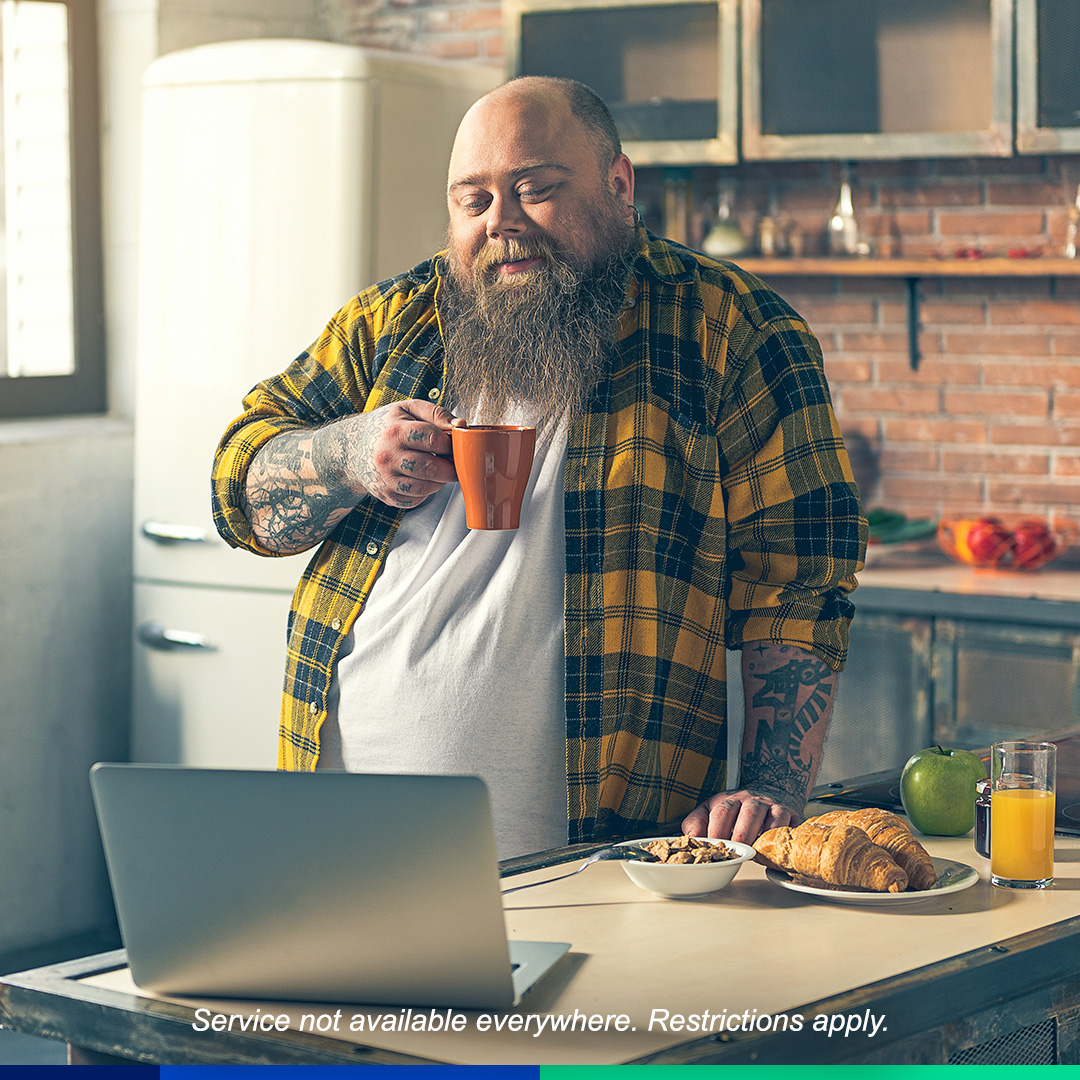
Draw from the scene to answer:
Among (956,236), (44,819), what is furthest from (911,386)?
(44,819)

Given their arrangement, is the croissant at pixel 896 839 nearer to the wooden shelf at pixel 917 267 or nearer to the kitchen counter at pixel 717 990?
the kitchen counter at pixel 717 990

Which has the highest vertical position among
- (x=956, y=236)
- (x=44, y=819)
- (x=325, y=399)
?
(x=956, y=236)

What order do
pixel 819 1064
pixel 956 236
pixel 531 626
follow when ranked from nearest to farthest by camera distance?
pixel 819 1064 → pixel 531 626 → pixel 956 236

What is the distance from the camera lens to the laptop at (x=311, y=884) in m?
1.10

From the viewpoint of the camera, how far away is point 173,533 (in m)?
3.68

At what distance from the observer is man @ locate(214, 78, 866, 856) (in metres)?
1.80

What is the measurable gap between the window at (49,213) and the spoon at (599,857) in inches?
106

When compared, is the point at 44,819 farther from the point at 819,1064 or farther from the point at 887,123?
the point at 819,1064

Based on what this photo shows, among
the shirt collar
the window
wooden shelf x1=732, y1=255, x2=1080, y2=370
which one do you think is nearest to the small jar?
the shirt collar

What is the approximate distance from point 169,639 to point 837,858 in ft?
8.42

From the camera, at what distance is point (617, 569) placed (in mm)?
1812

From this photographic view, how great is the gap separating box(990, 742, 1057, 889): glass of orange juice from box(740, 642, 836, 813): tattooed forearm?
344 mm

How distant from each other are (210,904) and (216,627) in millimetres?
2543

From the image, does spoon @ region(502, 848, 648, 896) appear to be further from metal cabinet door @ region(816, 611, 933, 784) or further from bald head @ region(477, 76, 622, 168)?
metal cabinet door @ region(816, 611, 933, 784)
